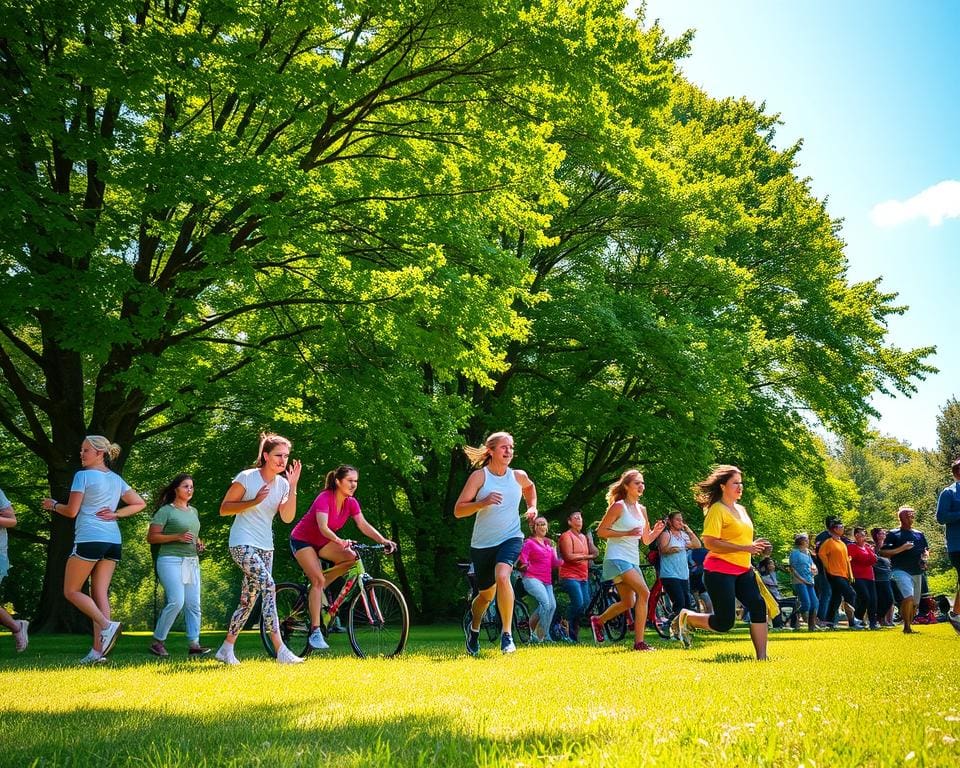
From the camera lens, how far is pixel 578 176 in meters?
22.2

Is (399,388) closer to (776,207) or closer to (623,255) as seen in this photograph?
(623,255)

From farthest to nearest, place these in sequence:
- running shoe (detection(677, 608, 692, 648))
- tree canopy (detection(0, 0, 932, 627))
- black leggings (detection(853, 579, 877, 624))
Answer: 1. black leggings (detection(853, 579, 877, 624))
2. tree canopy (detection(0, 0, 932, 627))
3. running shoe (detection(677, 608, 692, 648))

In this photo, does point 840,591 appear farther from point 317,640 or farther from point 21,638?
point 21,638

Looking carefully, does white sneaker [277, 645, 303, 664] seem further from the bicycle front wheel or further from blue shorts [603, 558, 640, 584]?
blue shorts [603, 558, 640, 584]

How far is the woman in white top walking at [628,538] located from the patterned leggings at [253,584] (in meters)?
4.18

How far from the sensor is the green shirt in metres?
10.8

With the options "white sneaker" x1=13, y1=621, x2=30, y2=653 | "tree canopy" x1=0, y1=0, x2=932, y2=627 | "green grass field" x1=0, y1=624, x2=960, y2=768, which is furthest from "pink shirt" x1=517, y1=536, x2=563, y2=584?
"white sneaker" x1=13, y1=621, x2=30, y2=653

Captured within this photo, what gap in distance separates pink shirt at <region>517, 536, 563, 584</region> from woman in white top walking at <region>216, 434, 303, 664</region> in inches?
206

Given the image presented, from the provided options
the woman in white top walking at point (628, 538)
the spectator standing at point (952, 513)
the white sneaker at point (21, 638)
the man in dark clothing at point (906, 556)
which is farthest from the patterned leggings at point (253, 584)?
the man in dark clothing at point (906, 556)

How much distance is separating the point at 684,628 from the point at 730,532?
2.30m

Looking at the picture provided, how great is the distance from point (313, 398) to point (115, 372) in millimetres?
4362

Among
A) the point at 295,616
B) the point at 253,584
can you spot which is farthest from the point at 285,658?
the point at 295,616

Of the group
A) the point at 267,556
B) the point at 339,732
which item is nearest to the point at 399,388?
the point at 267,556

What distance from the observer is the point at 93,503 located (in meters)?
9.05
